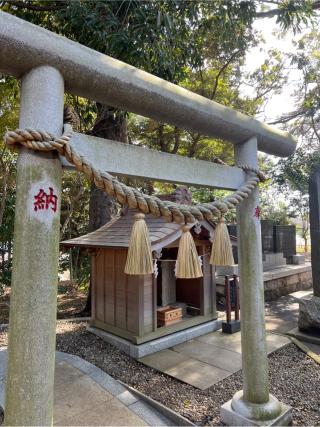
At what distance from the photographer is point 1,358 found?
4266mm

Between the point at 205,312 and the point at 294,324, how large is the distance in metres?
2.13

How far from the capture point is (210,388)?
3.74 meters

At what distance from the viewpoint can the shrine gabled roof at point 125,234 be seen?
4.75m

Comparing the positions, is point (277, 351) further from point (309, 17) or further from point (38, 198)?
point (309, 17)

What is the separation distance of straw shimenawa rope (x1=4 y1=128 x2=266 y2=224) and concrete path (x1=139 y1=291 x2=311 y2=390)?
9.33 ft

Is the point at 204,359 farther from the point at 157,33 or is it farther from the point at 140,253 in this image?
the point at 157,33

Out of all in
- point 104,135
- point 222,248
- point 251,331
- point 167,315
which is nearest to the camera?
point 222,248

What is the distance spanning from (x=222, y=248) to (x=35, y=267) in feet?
4.72

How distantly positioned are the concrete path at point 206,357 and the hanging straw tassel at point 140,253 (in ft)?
8.78

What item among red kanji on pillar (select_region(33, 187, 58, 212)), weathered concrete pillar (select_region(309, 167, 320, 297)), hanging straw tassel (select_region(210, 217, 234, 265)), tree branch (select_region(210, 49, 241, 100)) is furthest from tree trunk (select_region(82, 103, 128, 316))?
red kanji on pillar (select_region(33, 187, 58, 212))

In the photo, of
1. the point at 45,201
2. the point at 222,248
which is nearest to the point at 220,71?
the point at 222,248

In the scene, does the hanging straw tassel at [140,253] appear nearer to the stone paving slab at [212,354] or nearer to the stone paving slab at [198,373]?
the stone paving slab at [198,373]

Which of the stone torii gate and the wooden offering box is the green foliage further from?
the wooden offering box

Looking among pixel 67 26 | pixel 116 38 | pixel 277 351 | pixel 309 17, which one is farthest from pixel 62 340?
pixel 309 17
